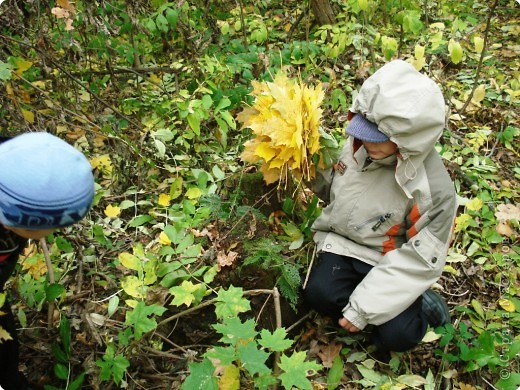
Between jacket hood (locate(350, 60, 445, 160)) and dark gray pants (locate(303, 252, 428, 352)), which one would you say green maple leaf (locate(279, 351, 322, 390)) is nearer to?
dark gray pants (locate(303, 252, 428, 352))

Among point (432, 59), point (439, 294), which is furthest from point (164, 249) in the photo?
point (432, 59)

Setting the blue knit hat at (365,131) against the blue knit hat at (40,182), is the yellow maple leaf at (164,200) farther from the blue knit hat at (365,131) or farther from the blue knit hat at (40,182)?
the blue knit hat at (40,182)

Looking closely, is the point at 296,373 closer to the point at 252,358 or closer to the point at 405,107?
the point at 252,358

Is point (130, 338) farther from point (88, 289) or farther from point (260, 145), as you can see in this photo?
point (260, 145)

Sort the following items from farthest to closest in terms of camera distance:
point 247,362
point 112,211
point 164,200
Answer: point 164,200
point 112,211
point 247,362

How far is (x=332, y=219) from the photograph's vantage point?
2.34 metres

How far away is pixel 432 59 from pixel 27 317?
3.78m

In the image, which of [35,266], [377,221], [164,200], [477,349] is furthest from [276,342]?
[164,200]

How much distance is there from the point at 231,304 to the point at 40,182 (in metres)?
0.81

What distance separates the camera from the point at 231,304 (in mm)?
1789

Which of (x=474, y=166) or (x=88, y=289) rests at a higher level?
(x=88, y=289)

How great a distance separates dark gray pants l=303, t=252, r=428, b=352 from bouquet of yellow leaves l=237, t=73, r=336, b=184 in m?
0.50

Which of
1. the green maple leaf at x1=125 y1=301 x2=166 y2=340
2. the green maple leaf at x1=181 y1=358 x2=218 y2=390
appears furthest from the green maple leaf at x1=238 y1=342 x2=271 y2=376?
the green maple leaf at x1=125 y1=301 x2=166 y2=340

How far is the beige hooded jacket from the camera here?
1.90m
